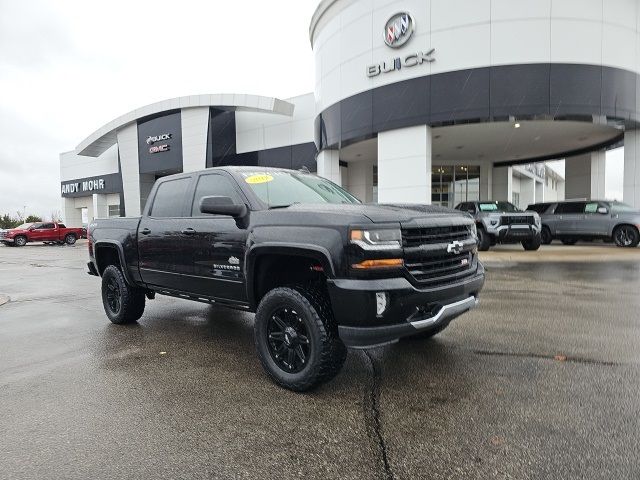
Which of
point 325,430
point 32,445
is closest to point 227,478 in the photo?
point 325,430

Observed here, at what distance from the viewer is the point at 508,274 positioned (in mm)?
10148

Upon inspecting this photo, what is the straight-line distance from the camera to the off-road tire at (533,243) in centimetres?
1493

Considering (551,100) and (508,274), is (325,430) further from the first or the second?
(551,100)

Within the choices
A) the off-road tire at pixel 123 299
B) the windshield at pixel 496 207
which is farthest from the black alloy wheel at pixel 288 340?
the windshield at pixel 496 207

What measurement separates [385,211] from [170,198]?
295 centimetres

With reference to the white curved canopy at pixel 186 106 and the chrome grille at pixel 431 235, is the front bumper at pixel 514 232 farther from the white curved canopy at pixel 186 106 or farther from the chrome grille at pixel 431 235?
the white curved canopy at pixel 186 106

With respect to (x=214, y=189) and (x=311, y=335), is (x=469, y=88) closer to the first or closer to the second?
(x=214, y=189)

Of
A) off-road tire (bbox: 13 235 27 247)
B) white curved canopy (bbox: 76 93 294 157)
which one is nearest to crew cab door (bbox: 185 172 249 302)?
white curved canopy (bbox: 76 93 294 157)

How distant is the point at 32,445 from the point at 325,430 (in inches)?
74.8

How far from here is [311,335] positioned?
11.1 ft

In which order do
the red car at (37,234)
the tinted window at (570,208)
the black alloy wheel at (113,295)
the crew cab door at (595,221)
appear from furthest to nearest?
the red car at (37,234), the tinted window at (570,208), the crew cab door at (595,221), the black alloy wheel at (113,295)

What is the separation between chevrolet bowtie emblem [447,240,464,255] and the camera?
12.3 feet

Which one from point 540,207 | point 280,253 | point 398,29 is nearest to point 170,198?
point 280,253

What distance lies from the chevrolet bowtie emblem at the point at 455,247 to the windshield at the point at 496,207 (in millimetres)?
11937
